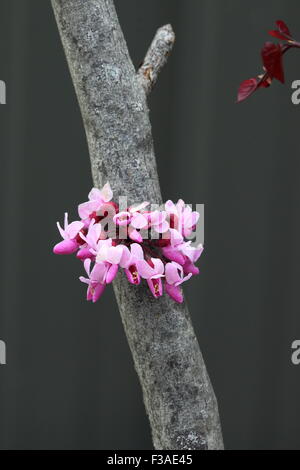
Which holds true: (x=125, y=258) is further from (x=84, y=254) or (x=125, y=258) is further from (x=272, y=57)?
(x=272, y=57)

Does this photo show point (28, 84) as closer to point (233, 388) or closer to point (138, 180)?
point (138, 180)

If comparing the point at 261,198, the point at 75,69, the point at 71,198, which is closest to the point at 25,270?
the point at 71,198

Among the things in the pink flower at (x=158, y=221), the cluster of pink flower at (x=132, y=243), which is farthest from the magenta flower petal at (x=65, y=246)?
the pink flower at (x=158, y=221)

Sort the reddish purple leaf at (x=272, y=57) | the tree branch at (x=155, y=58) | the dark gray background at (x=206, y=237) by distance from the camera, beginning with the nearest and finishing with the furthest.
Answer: the reddish purple leaf at (x=272, y=57)
the tree branch at (x=155, y=58)
the dark gray background at (x=206, y=237)

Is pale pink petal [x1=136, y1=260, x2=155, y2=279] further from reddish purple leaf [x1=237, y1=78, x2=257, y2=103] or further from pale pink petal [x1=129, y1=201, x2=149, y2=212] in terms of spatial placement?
reddish purple leaf [x1=237, y1=78, x2=257, y2=103]

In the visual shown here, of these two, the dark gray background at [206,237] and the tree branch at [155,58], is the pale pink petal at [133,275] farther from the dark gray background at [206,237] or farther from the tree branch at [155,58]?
the dark gray background at [206,237]

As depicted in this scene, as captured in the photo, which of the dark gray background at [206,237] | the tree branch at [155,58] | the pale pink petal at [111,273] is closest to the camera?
the pale pink petal at [111,273]
